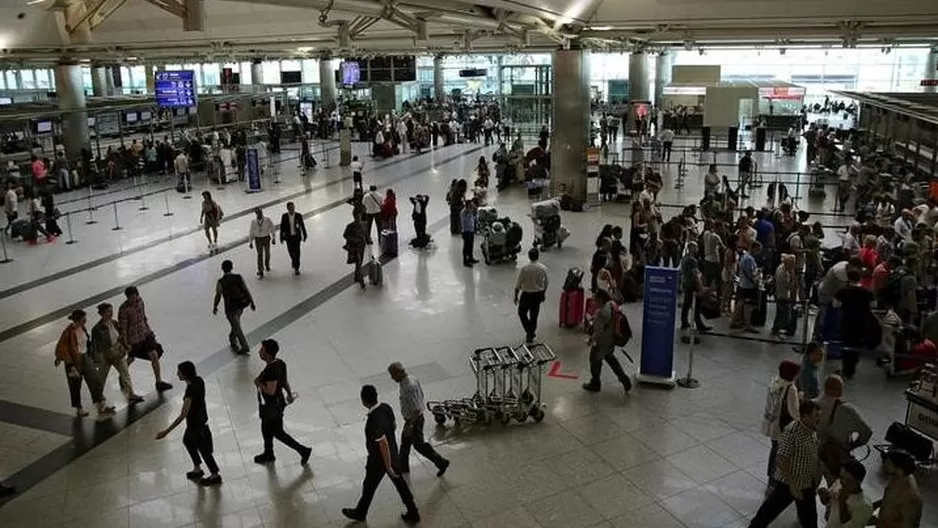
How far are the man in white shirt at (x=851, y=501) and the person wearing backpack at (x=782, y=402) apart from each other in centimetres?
120

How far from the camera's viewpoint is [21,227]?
1855 centimetres

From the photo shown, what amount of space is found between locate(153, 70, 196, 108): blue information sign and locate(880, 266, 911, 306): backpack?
24.7m

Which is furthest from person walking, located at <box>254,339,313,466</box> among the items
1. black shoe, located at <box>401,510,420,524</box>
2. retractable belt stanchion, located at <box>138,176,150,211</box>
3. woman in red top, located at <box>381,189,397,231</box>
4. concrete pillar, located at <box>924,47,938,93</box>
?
concrete pillar, located at <box>924,47,938,93</box>

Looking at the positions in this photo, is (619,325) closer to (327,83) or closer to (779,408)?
(779,408)

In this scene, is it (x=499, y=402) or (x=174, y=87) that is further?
(x=174, y=87)

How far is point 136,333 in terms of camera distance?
937 centimetres

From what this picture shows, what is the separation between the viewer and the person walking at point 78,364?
8688mm

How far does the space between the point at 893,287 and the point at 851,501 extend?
643cm

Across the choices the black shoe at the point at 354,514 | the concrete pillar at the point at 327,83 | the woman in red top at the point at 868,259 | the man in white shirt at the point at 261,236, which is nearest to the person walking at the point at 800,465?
the black shoe at the point at 354,514

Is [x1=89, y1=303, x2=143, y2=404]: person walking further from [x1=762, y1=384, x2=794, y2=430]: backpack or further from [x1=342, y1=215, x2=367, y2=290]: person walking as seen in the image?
[x1=762, y1=384, x2=794, y2=430]: backpack

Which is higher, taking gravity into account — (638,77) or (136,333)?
(638,77)

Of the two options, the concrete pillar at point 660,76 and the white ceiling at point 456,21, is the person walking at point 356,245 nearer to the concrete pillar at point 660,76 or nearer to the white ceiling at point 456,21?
the white ceiling at point 456,21

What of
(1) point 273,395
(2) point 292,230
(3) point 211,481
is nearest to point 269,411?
(1) point 273,395

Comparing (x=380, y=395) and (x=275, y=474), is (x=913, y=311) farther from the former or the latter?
(x=275, y=474)
